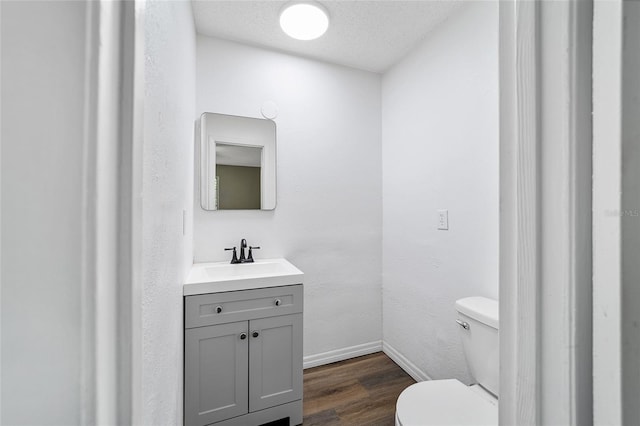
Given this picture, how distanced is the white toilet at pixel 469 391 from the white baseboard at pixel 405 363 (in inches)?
25.8

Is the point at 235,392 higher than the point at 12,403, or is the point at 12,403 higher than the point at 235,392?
the point at 12,403

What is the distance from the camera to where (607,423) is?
0.33 meters

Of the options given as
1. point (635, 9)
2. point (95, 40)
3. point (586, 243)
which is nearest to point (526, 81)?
point (635, 9)

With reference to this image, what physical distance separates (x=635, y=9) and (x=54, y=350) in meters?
0.72

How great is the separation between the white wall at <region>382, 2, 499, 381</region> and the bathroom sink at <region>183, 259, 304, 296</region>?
0.89m

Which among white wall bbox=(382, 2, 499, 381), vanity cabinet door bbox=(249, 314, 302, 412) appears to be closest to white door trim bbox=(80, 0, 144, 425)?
vanity cabinet door bbox=(249, 314, 302, 412)

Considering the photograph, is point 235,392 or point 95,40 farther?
point 235,392

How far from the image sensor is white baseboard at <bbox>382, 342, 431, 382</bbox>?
6.23 feet

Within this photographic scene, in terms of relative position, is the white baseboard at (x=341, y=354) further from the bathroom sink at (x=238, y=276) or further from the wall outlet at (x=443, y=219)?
the wall outlet at (x=443, y=219)

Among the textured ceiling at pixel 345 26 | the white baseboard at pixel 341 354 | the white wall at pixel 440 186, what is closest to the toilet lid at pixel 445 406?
the white wall at pixel 440 186

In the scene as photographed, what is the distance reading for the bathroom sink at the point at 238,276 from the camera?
55.5 inches

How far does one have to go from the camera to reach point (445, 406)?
3.74 feet

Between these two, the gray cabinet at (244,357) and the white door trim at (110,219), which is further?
A: the gray cabinet at (244,357)

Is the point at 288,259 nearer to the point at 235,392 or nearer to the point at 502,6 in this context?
the point at 235,392
